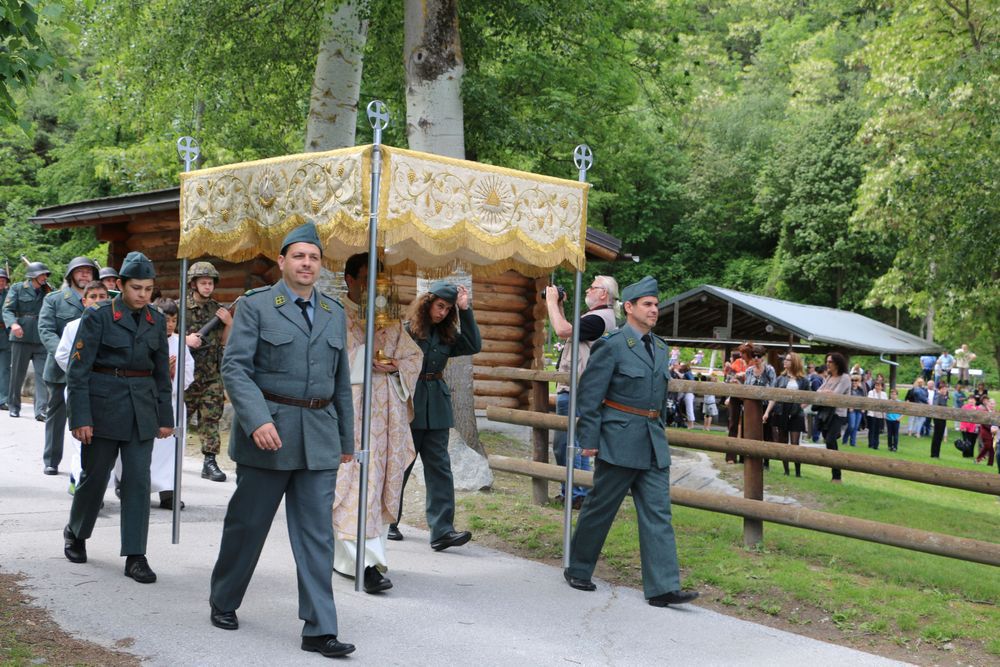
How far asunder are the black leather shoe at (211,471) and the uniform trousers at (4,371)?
6335 millimetres

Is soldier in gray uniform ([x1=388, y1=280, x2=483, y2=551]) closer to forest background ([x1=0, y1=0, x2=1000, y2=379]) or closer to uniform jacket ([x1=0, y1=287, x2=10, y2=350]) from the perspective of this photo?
forest background ([x1=0, y1=0, x2=1000, y2=379])

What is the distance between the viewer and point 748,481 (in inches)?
322

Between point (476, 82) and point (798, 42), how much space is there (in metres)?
55.9

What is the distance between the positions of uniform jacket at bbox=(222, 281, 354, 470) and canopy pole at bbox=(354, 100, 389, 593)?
806 millimetres

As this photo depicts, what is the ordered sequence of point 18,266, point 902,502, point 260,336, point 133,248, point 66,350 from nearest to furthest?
1. point 260,336
2. point 66,350
3. point 902,502
4. point 133,248
5. point 18,266

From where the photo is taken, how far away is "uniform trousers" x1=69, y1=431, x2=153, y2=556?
6188 millimetres

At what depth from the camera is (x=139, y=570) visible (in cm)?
616

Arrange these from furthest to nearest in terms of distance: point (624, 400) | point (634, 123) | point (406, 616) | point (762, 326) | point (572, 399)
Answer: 1. point (762, 326)
2. point (634, 123)
3. point (572, 399)
4. point (624, 400)
5. point (406, 616)

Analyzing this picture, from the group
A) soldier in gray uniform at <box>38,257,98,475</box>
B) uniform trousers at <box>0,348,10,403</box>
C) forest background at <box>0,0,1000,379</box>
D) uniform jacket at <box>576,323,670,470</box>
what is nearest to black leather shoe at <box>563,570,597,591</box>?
uniform jacket at <box>576,323,670,470</box>

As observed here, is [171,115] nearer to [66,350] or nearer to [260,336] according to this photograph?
[66,350]

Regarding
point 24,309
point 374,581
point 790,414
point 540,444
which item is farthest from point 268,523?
point 790,414

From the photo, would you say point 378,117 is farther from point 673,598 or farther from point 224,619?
point 673,598

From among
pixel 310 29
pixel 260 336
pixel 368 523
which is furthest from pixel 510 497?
pixel 310 29

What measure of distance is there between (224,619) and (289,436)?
1.03 m
